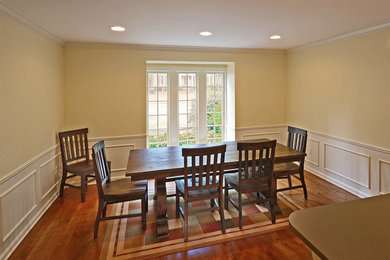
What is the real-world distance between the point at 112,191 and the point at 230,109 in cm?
286

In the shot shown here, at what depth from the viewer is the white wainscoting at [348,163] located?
297 cm

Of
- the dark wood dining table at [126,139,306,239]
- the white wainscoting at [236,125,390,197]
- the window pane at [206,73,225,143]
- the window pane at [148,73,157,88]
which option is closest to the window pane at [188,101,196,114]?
the window pane at [206,73,225,143]

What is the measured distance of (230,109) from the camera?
4.57 metres

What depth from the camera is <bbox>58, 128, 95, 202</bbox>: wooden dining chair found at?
124 inches

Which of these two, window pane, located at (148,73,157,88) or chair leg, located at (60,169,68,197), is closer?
chair leg, located at (60,169,68,197)

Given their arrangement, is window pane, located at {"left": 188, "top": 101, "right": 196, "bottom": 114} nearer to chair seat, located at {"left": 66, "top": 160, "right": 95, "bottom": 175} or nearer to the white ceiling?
the white ceiling

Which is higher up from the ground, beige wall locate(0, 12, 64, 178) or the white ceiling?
the white ceiling

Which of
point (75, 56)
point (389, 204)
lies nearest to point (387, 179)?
point (389, 204)

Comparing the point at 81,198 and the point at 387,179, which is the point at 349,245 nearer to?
the point at 387,179

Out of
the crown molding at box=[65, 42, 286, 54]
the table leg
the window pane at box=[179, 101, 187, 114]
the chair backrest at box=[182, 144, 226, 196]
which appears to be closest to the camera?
the chair backrest at box=[182, 144, 226, 196]

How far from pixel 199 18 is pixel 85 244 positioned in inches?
102

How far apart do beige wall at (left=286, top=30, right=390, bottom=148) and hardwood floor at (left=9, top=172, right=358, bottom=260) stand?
190 centimetres

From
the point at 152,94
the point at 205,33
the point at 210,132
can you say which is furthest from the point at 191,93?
the point at 205,33

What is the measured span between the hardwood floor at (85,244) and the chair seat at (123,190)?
46cm
